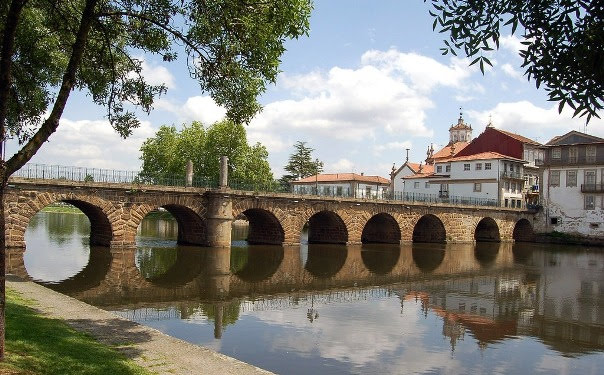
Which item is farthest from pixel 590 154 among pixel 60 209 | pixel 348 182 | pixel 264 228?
pixel 60 209

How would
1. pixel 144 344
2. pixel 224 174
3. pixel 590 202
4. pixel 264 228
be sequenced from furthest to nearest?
1. pixel 590 202
2. pixel 264 228
3. pixel 224 174
4. pixel 144 344

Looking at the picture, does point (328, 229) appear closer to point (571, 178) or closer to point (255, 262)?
point (255, 262)

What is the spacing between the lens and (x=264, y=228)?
41250 mm

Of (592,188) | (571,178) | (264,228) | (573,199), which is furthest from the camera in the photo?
(571,178)

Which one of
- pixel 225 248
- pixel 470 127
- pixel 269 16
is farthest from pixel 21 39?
pixel 470 127

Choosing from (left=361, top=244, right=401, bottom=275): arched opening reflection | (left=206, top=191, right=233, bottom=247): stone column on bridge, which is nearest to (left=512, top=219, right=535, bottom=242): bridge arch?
(left=361, top=244, right=401, bottom=275): arched opening reflection

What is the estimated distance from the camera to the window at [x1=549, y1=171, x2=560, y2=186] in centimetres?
6108

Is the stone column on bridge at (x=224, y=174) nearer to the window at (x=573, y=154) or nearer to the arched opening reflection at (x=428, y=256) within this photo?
the arched opening reflection at (x=428, y=256)

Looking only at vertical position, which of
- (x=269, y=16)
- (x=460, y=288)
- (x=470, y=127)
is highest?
(x=470, y=127)

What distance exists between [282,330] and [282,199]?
2364 centimetres

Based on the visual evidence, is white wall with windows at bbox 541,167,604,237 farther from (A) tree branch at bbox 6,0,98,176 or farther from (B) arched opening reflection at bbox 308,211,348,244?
(A) tree branch at bbox 6,0,98,176

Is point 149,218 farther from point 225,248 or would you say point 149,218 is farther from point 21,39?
point 21,39

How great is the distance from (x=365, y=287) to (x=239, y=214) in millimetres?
14464

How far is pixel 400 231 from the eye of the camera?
47094 millimetres
